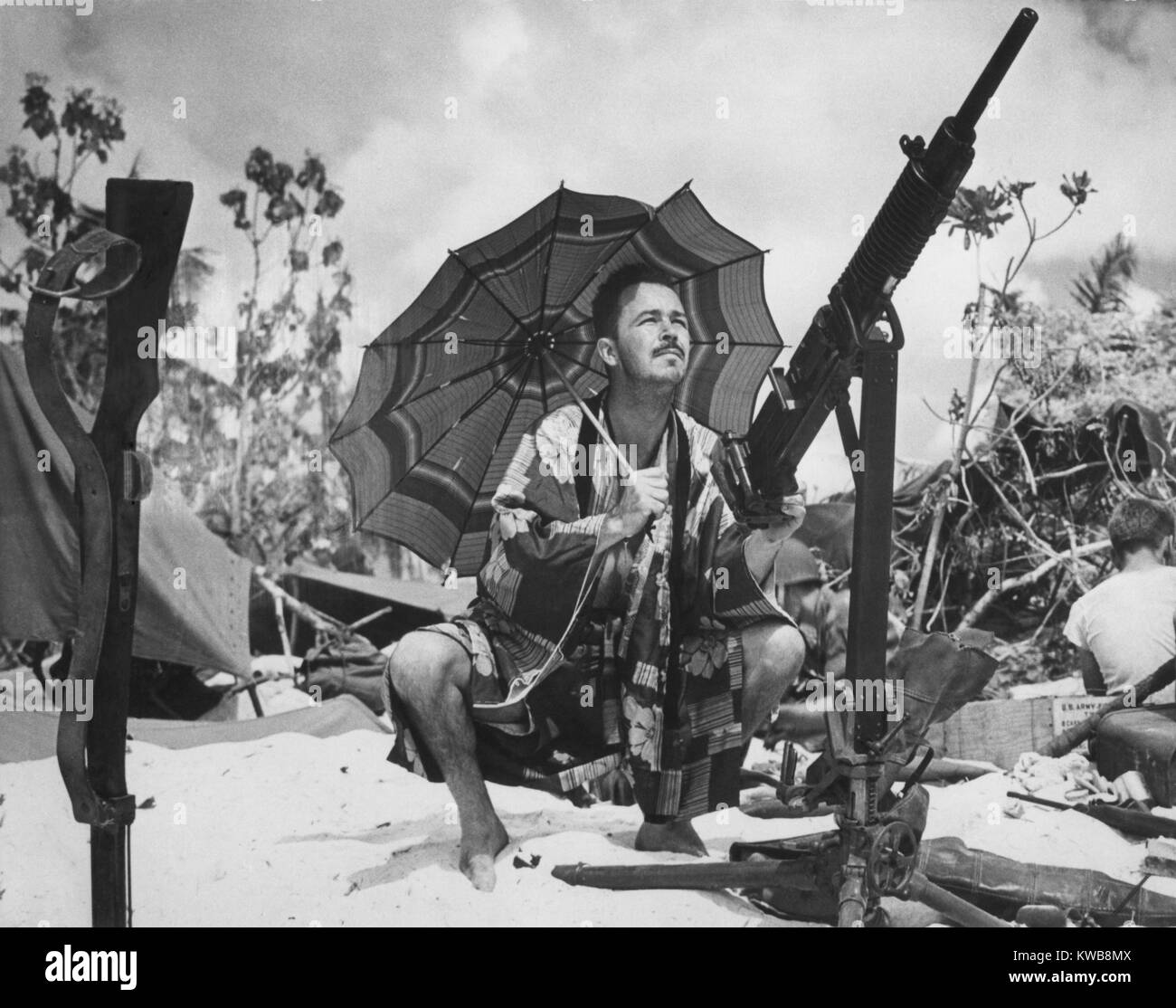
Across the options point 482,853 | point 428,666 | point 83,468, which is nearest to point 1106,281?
point 428,666

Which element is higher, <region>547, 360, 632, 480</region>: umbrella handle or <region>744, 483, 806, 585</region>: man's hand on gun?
<region>547, 360, 632, 480</region>: umbrella handle

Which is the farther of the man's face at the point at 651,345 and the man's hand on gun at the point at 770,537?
the man's face at the point at 651,345

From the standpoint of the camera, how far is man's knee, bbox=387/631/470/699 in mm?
3809

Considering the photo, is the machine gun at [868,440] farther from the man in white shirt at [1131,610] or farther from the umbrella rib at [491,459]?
the man in white shirt at [1131,610]

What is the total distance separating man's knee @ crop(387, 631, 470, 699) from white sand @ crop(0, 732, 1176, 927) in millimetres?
215

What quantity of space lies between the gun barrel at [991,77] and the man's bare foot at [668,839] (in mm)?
2032

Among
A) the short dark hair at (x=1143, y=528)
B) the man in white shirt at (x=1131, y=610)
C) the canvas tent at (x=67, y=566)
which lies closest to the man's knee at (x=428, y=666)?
the canvas tent at (x=67, y=566)

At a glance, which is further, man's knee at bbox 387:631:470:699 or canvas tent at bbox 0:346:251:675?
canvas tent at bbox 0:346:251:675

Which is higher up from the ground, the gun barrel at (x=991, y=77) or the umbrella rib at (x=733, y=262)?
the gun barrel at (x=991, y=77)

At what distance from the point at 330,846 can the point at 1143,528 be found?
260cm

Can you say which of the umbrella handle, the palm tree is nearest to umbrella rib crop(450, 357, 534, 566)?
the umbrella handle

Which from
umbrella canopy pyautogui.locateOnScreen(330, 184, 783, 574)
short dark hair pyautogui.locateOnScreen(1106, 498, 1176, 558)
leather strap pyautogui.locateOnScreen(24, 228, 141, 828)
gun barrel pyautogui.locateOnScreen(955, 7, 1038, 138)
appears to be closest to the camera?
leather strap pyautogui.locateOnScreen(24, 228, 141, 828)

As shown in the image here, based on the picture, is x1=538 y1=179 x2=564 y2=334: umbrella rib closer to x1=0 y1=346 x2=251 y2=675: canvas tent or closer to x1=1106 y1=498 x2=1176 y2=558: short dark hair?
x1=0 y1=346 x2=251 y2=675: canvas tent

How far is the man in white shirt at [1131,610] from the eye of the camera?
410 centimetres
